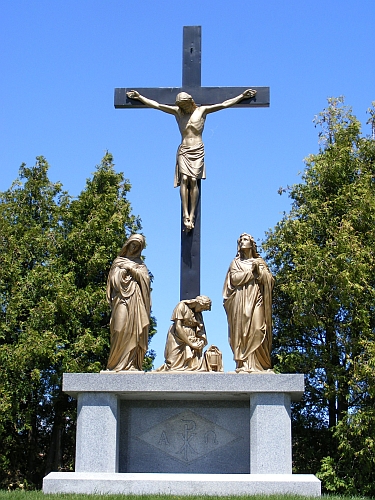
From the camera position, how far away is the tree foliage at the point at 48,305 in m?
19.4

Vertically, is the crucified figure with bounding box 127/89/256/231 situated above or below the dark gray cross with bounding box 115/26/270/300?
below

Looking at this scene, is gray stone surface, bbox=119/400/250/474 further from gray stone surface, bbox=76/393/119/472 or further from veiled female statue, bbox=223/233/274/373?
veiled female statue, bbox=223/233/274/373

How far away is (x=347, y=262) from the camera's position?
60.4ft

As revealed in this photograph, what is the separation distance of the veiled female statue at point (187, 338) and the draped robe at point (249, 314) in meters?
0.43

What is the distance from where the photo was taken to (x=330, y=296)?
1864cm

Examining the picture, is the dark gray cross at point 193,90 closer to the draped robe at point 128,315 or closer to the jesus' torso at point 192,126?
the jesus' torso at point 192,126

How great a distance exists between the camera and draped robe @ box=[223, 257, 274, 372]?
12.0 m

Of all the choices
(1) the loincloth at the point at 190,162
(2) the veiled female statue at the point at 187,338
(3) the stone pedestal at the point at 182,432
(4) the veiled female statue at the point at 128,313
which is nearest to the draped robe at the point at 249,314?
(2) the veiled female statue at the point at 187,338

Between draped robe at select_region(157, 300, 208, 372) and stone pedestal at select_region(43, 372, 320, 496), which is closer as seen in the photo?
stone pedestal at select_region(43, 372, 320, 496)

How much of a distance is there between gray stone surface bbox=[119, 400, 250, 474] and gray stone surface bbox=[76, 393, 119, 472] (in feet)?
1.52

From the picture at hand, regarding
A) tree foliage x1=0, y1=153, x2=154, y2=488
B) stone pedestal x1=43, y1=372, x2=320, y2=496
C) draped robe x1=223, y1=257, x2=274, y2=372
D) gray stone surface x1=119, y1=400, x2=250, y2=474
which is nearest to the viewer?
stone pedestal x1=43, y1=372, x2=320, y2=496

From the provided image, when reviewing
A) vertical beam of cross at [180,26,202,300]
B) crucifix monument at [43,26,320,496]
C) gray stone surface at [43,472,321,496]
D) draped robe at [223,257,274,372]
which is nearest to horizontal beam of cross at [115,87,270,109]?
vertical beam of cross at [180,26,202,300]

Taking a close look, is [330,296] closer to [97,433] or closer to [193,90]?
Answer: [193,90]

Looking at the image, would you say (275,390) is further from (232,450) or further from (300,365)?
(300,365)
